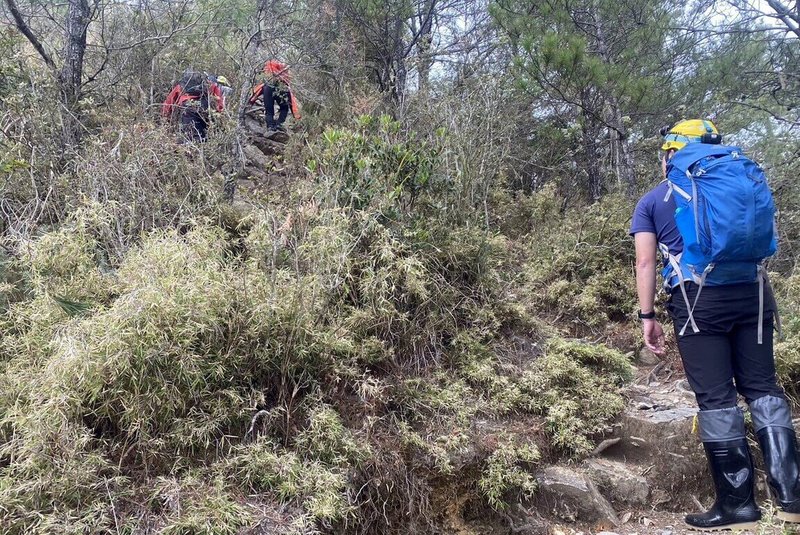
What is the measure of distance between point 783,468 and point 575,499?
1095 mm

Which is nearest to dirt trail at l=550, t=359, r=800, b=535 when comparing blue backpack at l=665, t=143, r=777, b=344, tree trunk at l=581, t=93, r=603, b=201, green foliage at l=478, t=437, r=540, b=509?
green foliage at l=478, t=437, r=540, b=509

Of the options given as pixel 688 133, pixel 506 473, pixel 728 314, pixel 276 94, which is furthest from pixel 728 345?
pixel 276 94

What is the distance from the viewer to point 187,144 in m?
5.04

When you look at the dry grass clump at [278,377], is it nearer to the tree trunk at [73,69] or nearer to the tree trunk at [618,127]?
the tree trunk at [73,69]

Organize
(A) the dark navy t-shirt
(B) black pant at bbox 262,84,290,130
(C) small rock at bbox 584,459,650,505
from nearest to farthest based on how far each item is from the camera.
Result: (A) the dark navy t-shirt → (C) small rock at bbox 584,459,650,505 → (B) black pant at bbox 262,84,290,130

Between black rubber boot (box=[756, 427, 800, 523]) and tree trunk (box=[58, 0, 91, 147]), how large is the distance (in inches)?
212

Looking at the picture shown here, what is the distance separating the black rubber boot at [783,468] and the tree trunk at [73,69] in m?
5.39

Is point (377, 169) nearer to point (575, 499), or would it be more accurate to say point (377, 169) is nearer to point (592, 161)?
point (575, 499)

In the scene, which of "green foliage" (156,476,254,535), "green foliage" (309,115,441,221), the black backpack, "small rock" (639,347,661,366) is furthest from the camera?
the black backpack

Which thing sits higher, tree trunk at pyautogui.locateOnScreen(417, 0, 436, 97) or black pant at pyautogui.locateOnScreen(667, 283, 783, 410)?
tree trunk at pyautogui.locateOnScreen(417, 0, 436, 97)

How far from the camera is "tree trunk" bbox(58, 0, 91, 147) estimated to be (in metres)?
4.79

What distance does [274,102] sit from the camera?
743cm

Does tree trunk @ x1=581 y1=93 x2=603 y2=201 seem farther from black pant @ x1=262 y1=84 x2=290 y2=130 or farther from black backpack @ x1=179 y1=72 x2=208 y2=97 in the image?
black backpack @ x1=179 y1=72 x2=208 y2=97

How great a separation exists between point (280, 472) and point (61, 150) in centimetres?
360
